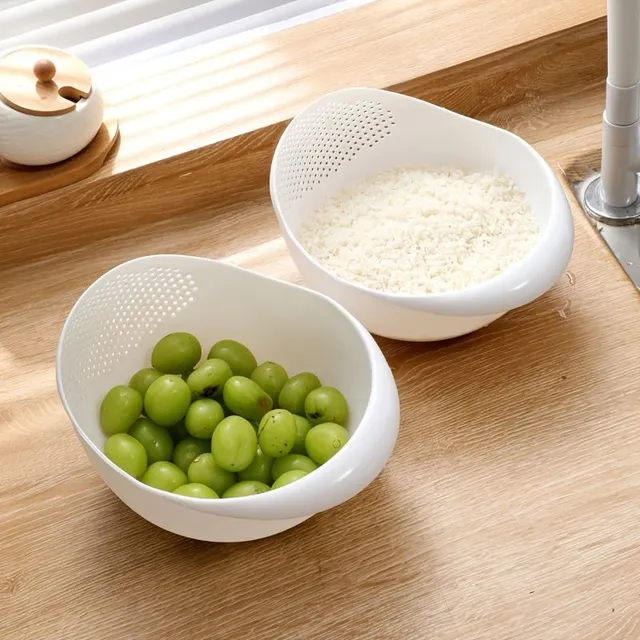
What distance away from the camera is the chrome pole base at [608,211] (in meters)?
1.01

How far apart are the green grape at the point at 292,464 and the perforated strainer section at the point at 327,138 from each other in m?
0.31

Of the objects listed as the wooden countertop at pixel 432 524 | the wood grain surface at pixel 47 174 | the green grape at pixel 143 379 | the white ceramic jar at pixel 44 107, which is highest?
the white ceramic jar at pixel 44 107

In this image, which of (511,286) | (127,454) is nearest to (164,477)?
(127,454)

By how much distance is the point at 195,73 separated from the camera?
122 cm

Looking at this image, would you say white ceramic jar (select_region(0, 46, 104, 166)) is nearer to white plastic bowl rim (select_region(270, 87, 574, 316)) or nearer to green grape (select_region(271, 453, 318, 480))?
white plastic bowl rim (select_region(270, 87, 574, 316))

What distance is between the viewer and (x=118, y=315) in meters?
0.86

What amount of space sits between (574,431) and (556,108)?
→ 501 millimetres

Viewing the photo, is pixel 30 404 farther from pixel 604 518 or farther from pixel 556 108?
pixel 556 108

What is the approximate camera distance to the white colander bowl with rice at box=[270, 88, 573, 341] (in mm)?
802

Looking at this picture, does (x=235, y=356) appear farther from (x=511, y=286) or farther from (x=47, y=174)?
(x=47, y=174)

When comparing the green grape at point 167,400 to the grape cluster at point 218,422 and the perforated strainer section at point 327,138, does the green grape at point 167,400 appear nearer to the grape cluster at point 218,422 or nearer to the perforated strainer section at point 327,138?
the grape cluster at point 218,422

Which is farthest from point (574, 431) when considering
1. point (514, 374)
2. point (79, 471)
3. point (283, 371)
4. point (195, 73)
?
point (195, 73)

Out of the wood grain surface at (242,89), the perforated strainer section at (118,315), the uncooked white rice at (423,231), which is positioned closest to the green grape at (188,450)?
the perforated strainer section at (118,315)

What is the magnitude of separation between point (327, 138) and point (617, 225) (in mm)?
332
